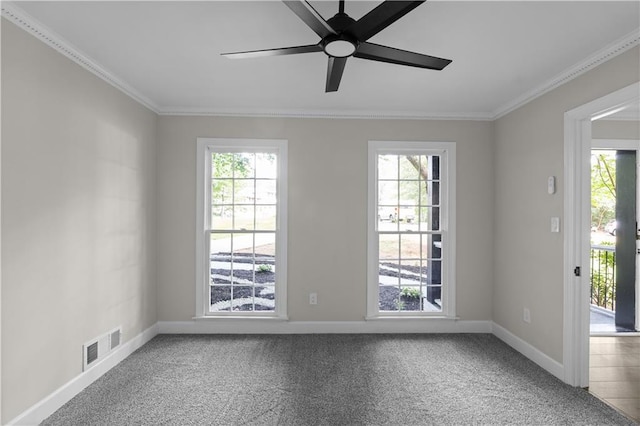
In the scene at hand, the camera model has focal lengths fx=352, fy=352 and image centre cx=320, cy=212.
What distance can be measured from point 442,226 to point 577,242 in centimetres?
145

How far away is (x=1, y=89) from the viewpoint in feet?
6.55

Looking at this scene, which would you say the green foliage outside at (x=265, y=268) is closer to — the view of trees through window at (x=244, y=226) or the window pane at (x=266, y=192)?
the view of trees through window at (x=244, y=226)

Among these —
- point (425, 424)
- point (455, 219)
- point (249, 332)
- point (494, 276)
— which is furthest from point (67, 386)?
point (494, 276)

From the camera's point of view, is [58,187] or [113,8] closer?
[113,8]

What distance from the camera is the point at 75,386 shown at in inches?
104

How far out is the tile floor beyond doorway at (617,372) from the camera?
260 centimetres

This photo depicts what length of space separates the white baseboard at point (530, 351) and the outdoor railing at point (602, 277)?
223 cm

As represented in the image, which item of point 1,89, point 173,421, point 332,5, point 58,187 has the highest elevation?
point 332,5

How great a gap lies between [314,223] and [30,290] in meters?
2.53

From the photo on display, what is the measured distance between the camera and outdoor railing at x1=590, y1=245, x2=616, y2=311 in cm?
491

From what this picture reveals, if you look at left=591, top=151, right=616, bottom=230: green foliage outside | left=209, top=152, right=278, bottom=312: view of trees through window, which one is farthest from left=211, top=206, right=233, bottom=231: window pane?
left=591, top=151, right=616, bottom=230: green foliage outside

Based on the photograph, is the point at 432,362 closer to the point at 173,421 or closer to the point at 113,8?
the point at 173,421

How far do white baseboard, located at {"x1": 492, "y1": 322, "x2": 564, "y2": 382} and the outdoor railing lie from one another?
2.23 m

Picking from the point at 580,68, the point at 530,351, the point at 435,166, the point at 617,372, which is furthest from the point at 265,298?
the point at 580,68
